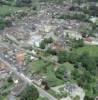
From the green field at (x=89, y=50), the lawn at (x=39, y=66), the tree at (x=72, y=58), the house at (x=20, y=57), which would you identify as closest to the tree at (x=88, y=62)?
the tree at (x=72, y=58)

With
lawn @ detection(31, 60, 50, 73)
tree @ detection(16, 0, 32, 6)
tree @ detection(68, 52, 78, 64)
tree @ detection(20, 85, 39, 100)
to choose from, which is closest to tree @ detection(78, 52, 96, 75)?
tree @ detection(68, 52, 78, 64)

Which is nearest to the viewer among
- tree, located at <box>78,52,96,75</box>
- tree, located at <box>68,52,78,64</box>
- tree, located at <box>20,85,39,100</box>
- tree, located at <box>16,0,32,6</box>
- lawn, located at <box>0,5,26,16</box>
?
tree, located at <box>20,85,39,100</box>

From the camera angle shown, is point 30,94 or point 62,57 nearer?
point 30,94

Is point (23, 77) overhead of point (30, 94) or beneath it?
beneath

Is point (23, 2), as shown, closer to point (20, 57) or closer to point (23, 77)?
point (20, 57)

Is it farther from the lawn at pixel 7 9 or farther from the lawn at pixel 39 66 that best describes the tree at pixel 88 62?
the lawn at pixel 7 9

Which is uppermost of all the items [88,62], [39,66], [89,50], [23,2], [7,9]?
[23,2]

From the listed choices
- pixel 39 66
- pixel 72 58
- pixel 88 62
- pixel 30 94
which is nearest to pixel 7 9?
pixel 72 58

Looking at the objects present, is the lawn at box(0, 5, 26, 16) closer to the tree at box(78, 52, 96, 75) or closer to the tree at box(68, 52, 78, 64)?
the tree at box(68, 52, 78, 64)
